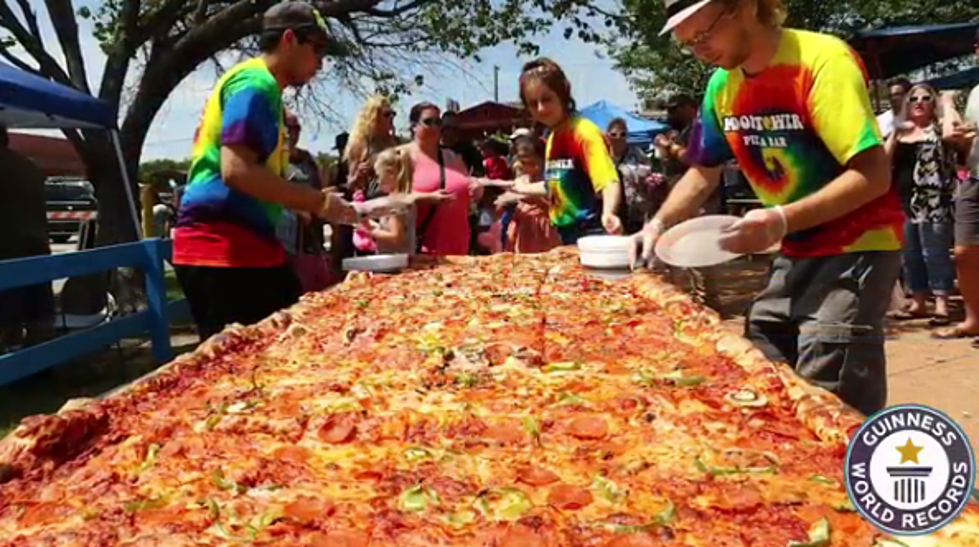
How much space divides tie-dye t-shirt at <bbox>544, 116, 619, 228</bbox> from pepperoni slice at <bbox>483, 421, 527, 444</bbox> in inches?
119

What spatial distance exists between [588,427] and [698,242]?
759mm

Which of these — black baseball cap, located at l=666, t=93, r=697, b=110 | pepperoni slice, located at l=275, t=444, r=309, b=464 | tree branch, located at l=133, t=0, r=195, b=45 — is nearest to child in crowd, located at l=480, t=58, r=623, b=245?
→ pepperoni slice, located at l=275, t=444, r=309, b=464

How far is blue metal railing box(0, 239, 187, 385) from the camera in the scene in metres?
6.11

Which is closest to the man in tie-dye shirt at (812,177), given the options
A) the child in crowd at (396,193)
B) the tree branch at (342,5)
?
the child in crowd at (396,193)

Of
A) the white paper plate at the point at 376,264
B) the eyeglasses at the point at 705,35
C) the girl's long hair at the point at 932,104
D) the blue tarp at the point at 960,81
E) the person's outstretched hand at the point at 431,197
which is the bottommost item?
the white paper plate at the point at 376,264

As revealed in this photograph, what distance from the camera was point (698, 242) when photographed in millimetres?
2814

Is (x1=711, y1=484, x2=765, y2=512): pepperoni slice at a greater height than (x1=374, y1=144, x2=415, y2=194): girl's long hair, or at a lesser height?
lesser

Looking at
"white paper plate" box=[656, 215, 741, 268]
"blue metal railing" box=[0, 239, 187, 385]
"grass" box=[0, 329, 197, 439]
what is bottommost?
"grass" box=[0, 329, 197, 439]

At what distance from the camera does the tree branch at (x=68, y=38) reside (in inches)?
463

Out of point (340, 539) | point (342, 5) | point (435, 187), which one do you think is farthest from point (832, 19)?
point (340, 539)

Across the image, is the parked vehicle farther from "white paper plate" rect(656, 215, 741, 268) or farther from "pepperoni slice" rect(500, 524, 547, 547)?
"pepperoni slice" rect(500, 524, 547, 547)

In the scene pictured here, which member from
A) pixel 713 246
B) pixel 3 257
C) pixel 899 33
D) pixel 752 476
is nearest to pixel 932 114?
pixel 899 33

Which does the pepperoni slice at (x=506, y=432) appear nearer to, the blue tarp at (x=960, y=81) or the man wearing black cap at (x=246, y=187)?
the man wearing black cap at (x=246, y=187)

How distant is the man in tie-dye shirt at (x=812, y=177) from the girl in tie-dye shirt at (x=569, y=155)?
2.02m
